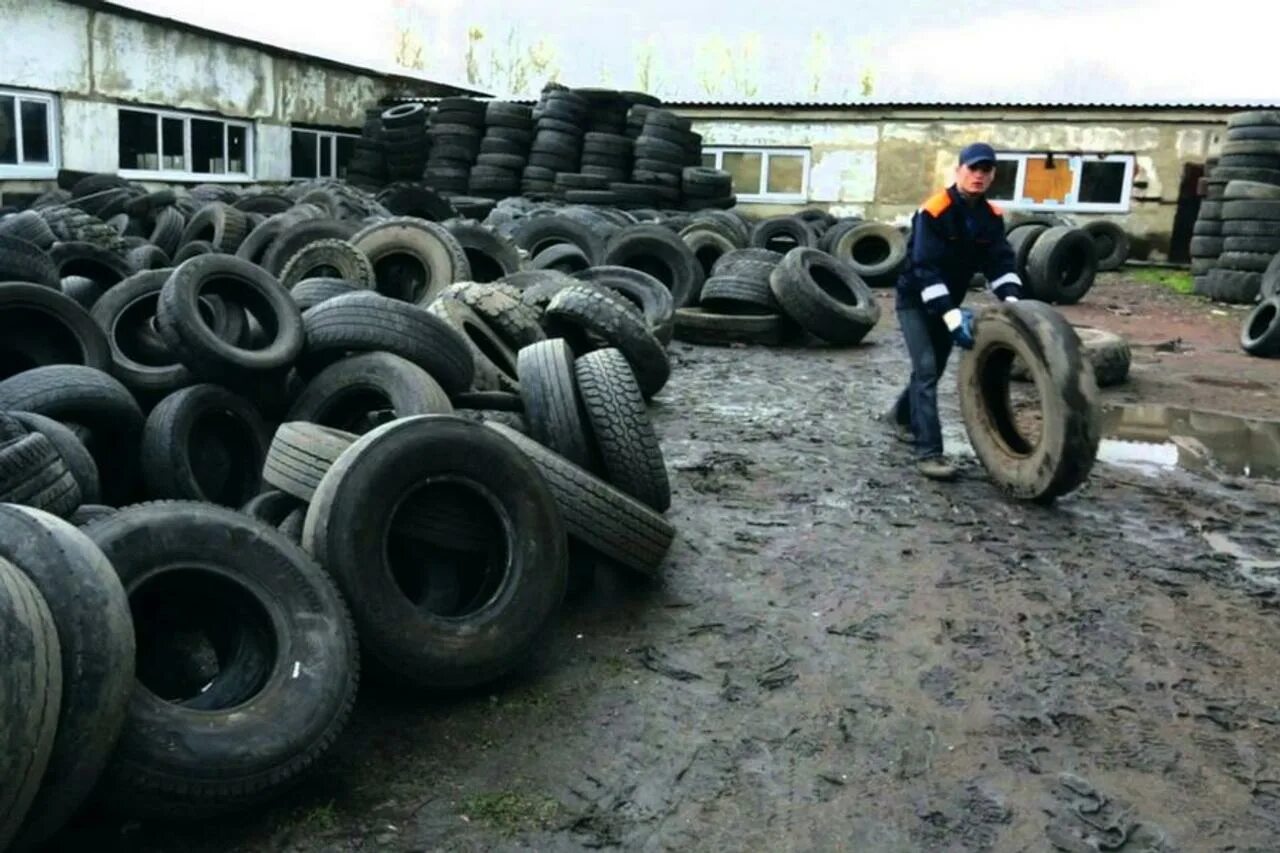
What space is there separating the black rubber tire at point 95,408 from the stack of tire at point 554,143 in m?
13.4

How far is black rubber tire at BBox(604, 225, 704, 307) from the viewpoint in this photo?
11578 mm

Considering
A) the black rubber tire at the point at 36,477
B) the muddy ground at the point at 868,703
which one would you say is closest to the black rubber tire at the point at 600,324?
the muddy ground at the point at 868,703

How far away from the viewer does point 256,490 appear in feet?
16.1

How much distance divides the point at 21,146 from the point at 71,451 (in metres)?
12.6

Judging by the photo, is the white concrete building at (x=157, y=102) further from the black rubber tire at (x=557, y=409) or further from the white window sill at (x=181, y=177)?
the black rubber tire at (x=557, y=409)

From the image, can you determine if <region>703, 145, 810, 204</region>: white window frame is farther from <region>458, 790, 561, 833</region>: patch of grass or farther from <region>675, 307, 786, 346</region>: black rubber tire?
<region>458, 790, 561, 833</region>: patch of grass

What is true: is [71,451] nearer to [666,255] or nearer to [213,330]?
[213,330]

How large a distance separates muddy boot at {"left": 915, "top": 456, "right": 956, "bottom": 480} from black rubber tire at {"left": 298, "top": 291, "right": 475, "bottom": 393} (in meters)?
2.68

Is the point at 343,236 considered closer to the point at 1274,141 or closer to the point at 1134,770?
the point at 1134,770

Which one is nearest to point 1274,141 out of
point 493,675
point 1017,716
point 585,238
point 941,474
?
point 585,238

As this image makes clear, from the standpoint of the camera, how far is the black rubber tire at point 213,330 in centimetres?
486

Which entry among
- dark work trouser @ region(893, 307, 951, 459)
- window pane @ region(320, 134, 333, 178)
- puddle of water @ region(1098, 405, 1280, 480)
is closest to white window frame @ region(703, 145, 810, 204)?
window pane @ region(320, 134, 333, 178)

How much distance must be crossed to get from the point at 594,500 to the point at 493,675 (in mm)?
871

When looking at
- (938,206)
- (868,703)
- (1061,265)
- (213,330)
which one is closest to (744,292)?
(938,206)
